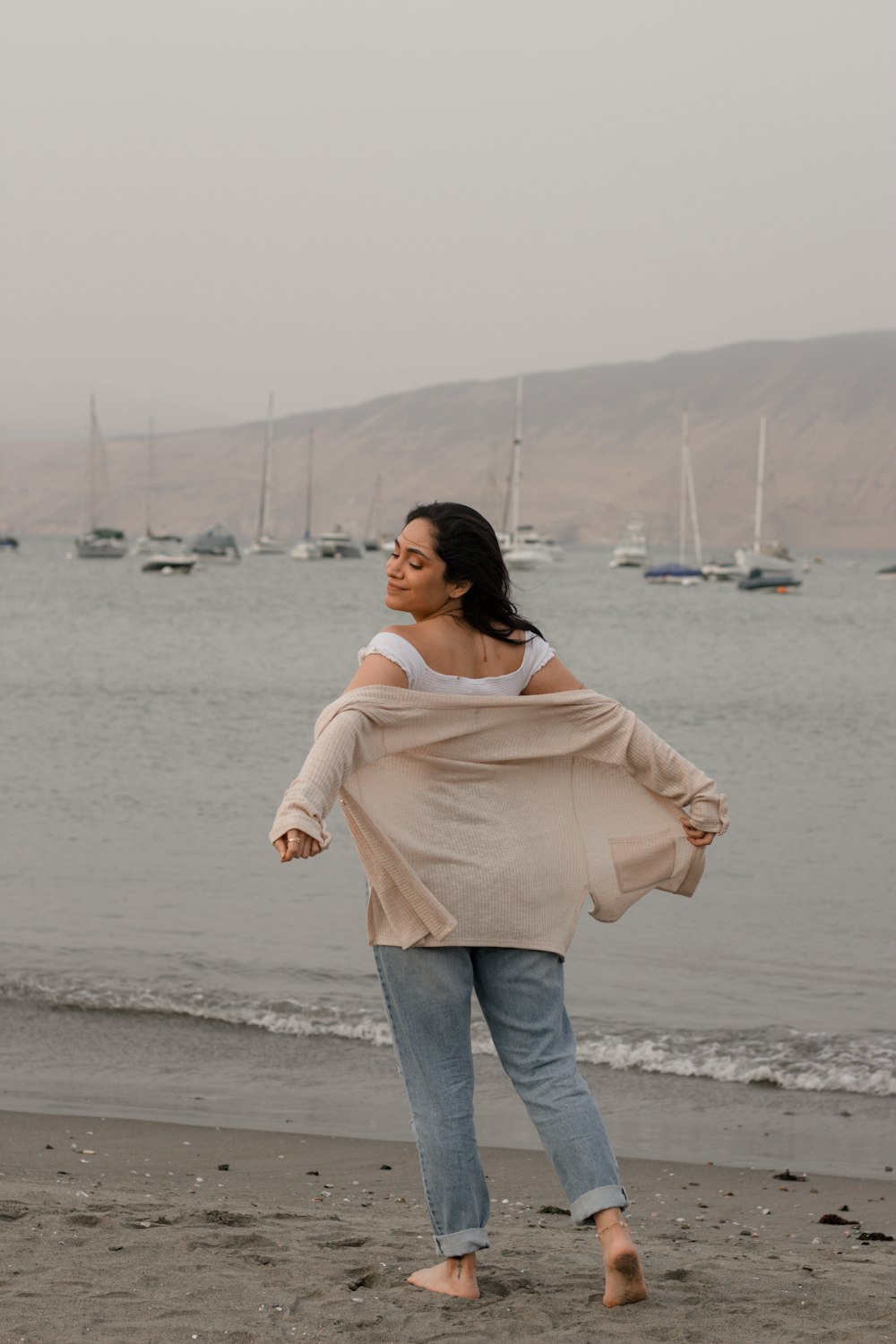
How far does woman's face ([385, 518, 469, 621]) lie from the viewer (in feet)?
11.8

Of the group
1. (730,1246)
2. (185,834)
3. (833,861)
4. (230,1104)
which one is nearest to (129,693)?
(185,834)

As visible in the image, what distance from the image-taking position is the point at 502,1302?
3.62 m

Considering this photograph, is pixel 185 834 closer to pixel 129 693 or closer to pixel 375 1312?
pixel 375 1312

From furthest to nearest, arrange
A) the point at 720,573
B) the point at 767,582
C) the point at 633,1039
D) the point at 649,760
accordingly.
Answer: the point at 720,573, the point at 767,582, the point at 633,1039, the point at 649,760

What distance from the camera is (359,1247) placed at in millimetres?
4121

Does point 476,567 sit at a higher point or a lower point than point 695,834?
higher

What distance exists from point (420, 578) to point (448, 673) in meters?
0.22

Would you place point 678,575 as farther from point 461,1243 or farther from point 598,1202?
point 598,1202

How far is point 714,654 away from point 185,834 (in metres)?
32.5

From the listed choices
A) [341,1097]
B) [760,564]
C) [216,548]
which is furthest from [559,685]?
[216,548]

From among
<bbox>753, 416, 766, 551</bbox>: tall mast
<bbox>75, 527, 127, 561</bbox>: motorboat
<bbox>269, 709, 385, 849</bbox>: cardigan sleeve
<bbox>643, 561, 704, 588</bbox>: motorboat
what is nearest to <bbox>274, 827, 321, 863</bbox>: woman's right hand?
<bbox>269, 709, 385, 849</bbox>: cardigan sleeve

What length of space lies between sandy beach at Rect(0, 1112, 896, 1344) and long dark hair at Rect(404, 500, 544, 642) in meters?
1.55

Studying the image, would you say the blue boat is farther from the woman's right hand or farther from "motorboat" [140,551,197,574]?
the woman's right hand

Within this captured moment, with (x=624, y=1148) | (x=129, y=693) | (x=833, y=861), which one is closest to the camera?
(x=624, y=1148)
